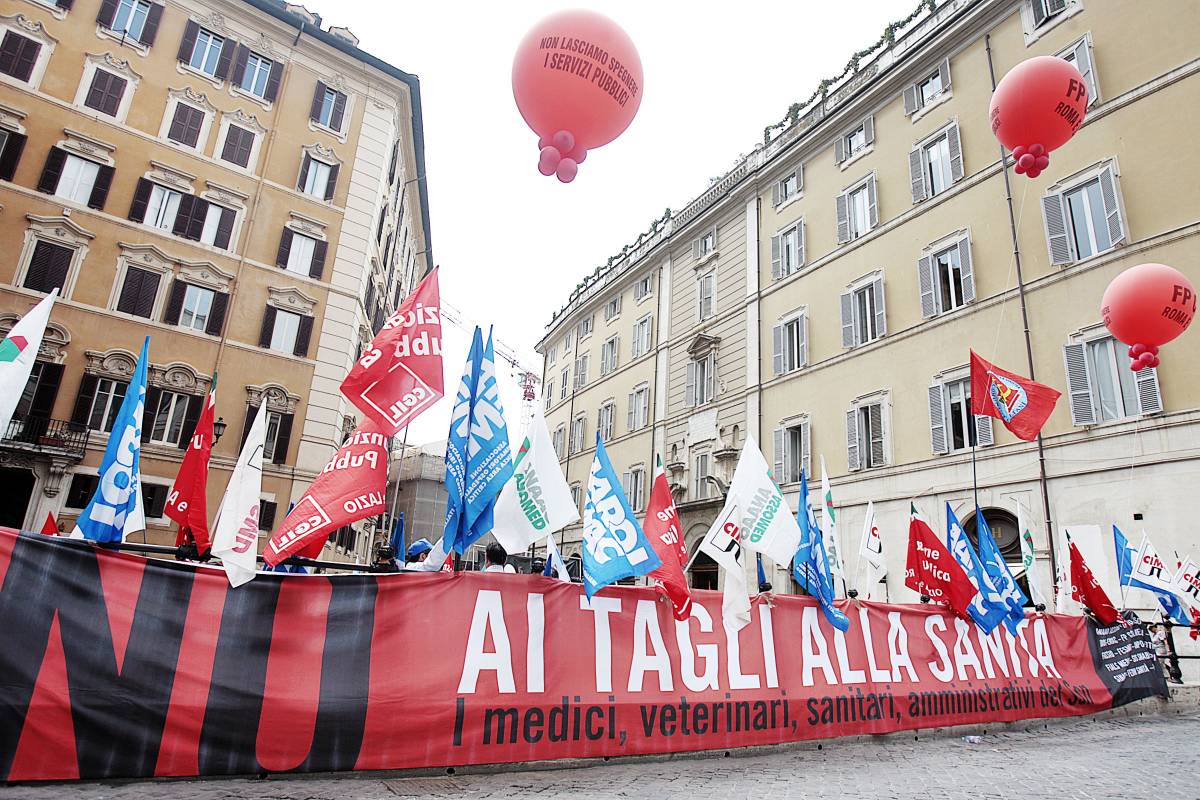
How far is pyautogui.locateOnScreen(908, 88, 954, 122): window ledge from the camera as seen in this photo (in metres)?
19.4

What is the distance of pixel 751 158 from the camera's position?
27312 millimetres

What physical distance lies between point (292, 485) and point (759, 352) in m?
15.7

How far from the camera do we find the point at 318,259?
875 inches

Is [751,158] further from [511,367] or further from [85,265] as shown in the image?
[511,367]

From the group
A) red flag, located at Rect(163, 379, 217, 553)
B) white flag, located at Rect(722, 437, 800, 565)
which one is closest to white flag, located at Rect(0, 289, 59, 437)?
red flag, located at Rect(163, 379, 217, 553)

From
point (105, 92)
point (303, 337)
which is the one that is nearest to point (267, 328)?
point (303, 337)

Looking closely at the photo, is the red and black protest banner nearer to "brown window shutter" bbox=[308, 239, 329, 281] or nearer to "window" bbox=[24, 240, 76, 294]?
"window" bbox=[24, 240, 76, 294]

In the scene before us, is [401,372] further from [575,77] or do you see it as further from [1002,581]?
[1002,581]

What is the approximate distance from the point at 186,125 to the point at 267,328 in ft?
21.5

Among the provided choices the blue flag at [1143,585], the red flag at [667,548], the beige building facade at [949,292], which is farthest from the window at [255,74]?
the blue flag at [1143,585]

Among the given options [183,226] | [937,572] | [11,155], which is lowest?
[937,572]

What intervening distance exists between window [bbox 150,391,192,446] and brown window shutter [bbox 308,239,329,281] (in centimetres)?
541

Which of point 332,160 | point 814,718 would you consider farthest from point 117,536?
point 332,160

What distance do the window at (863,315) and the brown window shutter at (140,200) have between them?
67.5 feet
